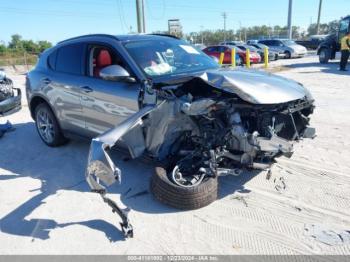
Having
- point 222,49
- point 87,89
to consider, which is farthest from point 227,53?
point 87,89

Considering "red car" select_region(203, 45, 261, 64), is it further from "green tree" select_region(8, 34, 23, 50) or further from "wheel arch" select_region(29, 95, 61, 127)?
"green tree" select_region(8, 34, 23, 50)

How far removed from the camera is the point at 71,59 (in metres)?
5.26

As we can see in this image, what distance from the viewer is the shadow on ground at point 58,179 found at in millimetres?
3568

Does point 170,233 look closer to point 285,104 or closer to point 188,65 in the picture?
point 285,104

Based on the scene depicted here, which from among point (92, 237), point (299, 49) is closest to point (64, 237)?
point (92, 237)

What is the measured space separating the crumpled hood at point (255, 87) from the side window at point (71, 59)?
228 cm

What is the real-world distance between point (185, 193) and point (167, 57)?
2.04 meters

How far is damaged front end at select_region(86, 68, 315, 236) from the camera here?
135 inches

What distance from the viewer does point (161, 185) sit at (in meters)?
3.74

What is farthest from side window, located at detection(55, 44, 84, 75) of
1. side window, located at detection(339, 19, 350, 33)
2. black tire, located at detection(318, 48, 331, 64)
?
black tire, located at detection(318, 48, 331, 64)

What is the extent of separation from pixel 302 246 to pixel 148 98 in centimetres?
224

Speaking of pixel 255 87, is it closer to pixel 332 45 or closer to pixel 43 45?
pixel 332 45

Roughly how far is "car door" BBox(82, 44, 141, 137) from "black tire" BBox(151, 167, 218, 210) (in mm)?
1009

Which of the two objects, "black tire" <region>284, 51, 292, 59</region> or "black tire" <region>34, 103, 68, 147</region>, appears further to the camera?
"black tire" <region>284, 51, 292, 59</region>
